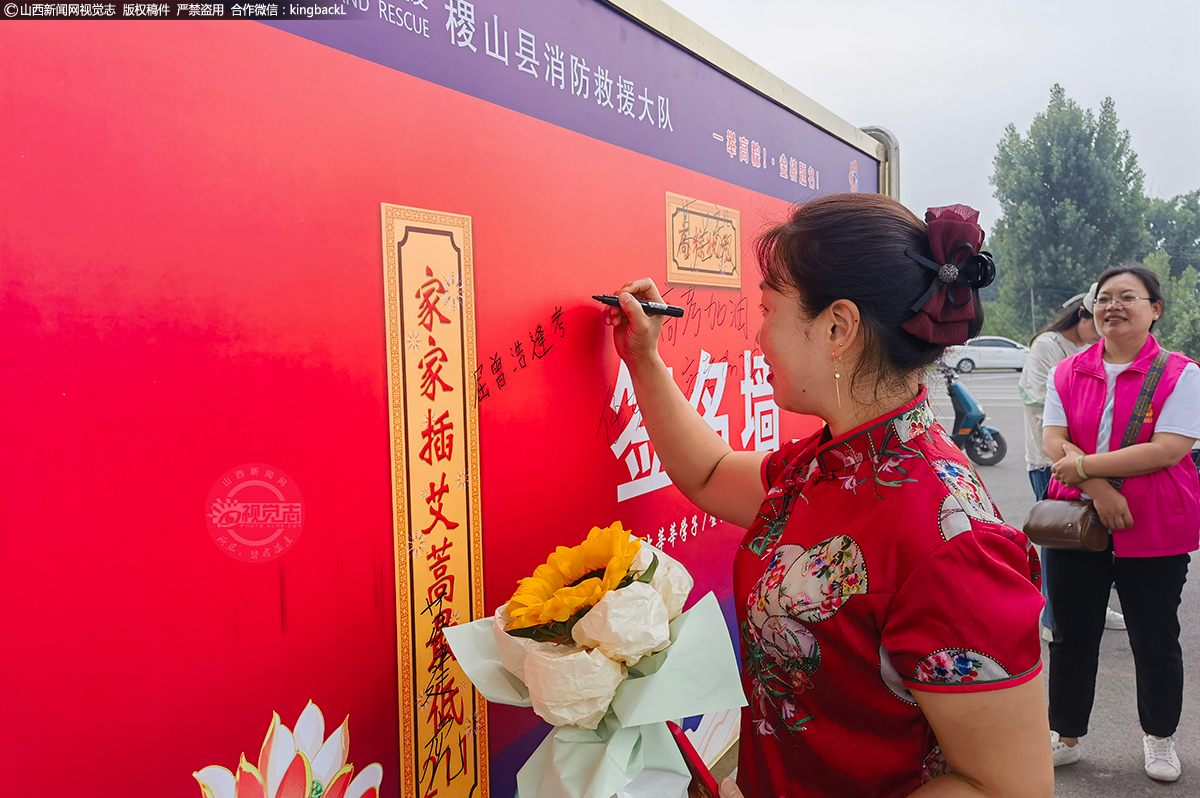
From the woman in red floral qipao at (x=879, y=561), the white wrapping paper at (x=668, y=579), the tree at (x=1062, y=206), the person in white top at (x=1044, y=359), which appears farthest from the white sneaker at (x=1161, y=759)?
the tree at (x=1062, y=206)

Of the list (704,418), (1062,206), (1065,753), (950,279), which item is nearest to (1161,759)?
(1065,753)

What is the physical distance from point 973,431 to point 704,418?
6.23 metres

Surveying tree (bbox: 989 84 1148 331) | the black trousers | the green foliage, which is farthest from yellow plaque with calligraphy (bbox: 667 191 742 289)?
tree (bbox: 989 84 1148 331)

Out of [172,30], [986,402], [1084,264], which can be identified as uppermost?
[1084,264]

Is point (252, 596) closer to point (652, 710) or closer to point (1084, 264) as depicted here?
point (652, 710)

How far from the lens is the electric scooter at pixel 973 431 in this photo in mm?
6609

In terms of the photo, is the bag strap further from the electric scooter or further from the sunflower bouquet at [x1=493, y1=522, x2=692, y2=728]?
the electric scooter

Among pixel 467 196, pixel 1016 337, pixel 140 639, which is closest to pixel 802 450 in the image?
pixel 467 196

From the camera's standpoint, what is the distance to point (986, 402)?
43.5 feet

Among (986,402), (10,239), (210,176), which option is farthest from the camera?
(986,402)

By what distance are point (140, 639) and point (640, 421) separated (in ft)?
2.99

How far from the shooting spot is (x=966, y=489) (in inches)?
34.6

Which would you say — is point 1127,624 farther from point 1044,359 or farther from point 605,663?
point 605,663

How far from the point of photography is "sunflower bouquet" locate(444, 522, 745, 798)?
0.76 meters
